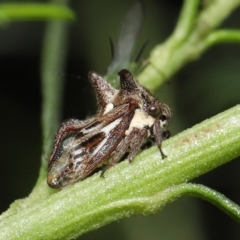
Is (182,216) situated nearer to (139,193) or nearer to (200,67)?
(200,67)

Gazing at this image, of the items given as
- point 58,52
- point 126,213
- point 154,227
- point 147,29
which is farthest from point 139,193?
point 147,29

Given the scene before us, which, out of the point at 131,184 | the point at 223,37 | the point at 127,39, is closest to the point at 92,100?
the point at 127,39

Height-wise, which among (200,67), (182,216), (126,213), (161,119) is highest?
(200,67)

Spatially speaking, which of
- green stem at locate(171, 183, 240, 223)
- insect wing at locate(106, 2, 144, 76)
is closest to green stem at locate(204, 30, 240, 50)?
insect wing at locate(106, 2, 144, 76)

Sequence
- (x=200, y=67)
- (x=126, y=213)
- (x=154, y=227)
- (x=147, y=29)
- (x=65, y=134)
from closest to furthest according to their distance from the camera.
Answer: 1. (x=126, y=213)
2. (x=65, y=134)
3. (x=154, y=227)
4. (x=200, y=67)
5. (x=147, y=29)

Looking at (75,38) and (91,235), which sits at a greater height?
(75,38)

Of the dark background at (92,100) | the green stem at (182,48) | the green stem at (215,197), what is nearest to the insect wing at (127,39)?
Answer: the green stem at (182,48)

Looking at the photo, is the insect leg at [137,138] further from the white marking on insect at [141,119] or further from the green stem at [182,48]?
the green stem at [182,48]
